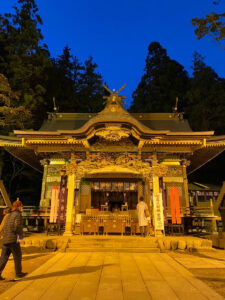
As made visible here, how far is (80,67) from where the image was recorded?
30453 mm

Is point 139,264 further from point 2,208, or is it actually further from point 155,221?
point 2,208

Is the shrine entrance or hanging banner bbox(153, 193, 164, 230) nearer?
hanging banner bbox(153, 193, 164, 230)

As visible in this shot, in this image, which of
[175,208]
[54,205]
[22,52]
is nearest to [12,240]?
[54,205]

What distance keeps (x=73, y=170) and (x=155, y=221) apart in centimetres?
435

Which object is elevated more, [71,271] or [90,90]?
[90,90]

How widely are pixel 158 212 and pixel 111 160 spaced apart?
132 inches

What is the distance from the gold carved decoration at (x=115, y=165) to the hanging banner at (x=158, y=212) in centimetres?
112

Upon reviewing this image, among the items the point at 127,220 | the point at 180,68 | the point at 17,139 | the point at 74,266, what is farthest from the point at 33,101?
the point at 180,68

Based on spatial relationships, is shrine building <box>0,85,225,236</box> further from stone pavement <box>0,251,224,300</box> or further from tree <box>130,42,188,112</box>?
tree <box>130,42,188,112</box>

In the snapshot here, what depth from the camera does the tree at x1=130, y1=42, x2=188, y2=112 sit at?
2880 cm

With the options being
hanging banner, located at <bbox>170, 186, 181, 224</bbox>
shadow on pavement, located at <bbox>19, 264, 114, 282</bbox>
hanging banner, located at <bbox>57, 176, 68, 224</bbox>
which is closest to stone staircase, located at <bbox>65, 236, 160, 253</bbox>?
hanging banner, located at <bbox>57, 176, 68, 224</bbox>

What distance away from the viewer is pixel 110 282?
4.18m

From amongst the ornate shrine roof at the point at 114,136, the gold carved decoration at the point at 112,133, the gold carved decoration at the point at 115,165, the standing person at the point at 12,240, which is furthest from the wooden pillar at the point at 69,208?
the standing person at the point at 12,240

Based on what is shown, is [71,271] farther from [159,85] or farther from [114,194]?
[159,85]
